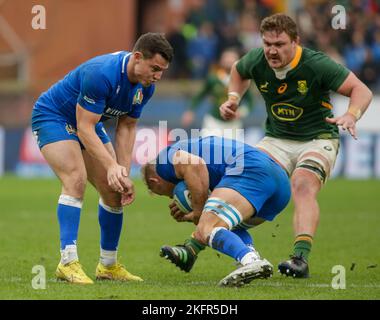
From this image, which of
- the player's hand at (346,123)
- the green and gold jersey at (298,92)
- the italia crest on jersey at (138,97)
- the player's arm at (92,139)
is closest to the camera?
the player's arm at (92,139)

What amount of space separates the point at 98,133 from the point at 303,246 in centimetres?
204

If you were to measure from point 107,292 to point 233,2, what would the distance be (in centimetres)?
1710

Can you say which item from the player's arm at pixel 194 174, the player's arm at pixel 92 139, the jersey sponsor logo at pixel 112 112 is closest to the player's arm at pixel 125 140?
the jersey sponsor logo at pixel 112 112

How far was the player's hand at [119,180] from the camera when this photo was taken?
781 cm

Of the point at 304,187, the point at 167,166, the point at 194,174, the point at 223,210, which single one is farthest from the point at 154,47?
the point at 304,187

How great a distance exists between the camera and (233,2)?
23.8 meters

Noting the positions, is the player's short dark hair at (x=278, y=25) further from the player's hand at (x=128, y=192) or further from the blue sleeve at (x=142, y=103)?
the player's hand at (x=128, y=192)

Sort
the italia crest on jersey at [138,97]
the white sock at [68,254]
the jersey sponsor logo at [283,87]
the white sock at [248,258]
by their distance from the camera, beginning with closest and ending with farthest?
the white sock at [248,258] → the white sock at [68,254] → the italia crest on jersey at [138,97] → the jersey sponsor logo at [283,87]

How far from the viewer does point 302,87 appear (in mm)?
9375

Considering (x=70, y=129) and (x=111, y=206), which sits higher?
(x=70, y=129)

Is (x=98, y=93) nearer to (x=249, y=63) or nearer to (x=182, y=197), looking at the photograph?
(x=182, y=197)

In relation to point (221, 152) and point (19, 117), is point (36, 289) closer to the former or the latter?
point (221, 152)

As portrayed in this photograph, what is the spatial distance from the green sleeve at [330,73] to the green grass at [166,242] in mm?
1684

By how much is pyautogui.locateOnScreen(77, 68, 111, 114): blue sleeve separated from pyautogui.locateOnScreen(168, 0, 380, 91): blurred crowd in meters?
13.8
